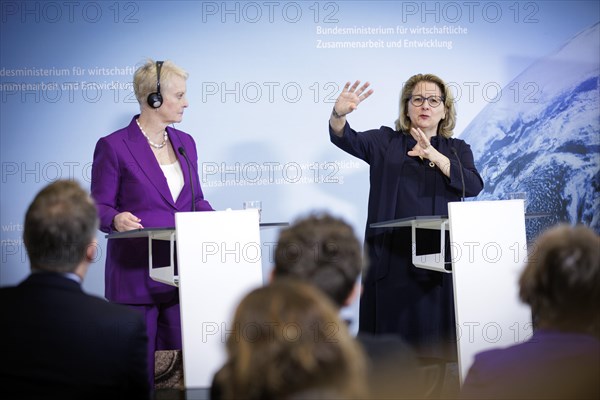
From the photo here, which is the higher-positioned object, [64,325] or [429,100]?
[429,100]

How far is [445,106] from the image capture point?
405 centimetres

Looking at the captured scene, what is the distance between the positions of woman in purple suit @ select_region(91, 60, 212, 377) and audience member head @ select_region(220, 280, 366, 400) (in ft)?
7.53

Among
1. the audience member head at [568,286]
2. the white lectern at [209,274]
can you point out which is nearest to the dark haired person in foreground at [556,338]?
the audience member head at [568,286]

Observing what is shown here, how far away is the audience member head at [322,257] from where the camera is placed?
176 cm

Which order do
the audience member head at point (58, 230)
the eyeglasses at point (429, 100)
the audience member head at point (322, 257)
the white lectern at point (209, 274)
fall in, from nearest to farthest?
the audience member head at point (322, 257) → the audience member head at point (58, 230) → the white lectern at point (209, 274) → the eyeglasses at point (429, 100)

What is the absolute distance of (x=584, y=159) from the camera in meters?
5.20

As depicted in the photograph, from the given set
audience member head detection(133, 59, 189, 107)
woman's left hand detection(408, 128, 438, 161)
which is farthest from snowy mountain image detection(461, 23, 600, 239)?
audience member head detection(133, 59, 189, 107)

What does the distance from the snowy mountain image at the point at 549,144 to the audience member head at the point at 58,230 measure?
11.7 ft

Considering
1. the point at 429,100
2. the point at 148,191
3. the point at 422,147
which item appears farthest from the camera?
the point at 429,100

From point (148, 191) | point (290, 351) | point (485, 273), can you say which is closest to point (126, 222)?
point (148, 191)

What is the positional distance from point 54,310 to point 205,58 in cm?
333

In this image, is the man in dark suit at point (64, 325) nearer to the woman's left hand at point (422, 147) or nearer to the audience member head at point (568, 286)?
the audience member head at point (568, 286)

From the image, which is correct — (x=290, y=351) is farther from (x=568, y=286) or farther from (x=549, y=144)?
(x=549, y=144)

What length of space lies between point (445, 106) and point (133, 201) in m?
1.70
